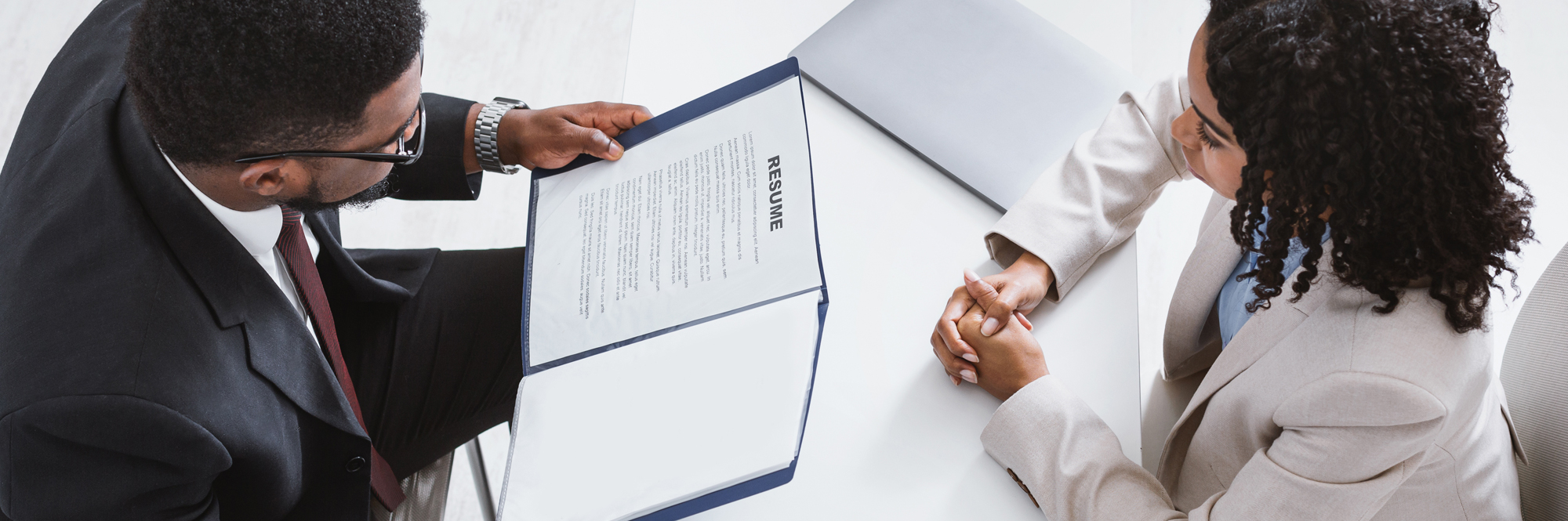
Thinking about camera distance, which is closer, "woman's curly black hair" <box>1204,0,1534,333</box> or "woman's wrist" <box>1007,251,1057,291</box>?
"woman's curly black hair" <box>1204,0,1534,333</box>

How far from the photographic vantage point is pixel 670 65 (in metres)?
1.21

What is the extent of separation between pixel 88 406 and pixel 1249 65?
3.26 feet

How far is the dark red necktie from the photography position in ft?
3.18

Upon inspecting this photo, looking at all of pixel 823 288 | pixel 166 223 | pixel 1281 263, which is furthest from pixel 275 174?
pixel 1281 263

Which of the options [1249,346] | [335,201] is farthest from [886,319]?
[335,201]

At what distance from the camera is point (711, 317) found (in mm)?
816

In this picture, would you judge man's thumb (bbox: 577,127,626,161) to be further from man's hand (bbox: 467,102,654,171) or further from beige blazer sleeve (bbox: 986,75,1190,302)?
beige blazer sleeve (bbox: 986,75,1190,302)

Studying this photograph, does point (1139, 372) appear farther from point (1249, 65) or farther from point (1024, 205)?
point (1249, 65)

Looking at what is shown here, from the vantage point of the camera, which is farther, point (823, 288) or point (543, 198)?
point (543, 198)

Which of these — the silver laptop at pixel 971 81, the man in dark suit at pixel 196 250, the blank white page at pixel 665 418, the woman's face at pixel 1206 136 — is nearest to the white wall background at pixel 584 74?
the silver laptop at pixel 971 81

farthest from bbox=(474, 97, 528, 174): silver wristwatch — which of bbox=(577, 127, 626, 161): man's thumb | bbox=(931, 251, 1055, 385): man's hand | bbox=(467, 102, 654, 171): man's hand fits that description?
Answer: bbox=(931, 251, 1055, 385): man's hand

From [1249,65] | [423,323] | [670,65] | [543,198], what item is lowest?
[423,323]

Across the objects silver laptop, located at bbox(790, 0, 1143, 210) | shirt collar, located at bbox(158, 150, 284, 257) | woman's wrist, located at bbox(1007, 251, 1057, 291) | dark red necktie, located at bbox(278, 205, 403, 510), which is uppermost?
silver laptop, located at bbox(790, 0, 1143, 210)

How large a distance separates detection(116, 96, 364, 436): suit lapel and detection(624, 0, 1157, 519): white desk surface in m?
0.45
